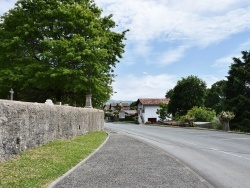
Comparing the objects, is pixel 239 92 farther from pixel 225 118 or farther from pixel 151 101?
pixel 151 101

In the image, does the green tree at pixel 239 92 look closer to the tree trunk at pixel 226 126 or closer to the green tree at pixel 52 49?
the tree trunk at pixel 226 126

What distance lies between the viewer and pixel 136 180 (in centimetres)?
826

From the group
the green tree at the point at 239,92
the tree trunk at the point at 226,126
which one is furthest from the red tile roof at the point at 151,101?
the tree trunk at the point at 226,126

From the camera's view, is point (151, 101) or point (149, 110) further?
point (151, 101)

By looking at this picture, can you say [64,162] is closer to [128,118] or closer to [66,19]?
[66,19]

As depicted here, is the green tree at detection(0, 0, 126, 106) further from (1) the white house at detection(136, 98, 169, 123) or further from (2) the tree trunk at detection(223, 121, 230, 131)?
(1) the white house at detection(136, 98, 169, 123)

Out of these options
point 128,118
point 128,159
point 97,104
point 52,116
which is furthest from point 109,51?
point 128,118

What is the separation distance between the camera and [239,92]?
40.2 metres

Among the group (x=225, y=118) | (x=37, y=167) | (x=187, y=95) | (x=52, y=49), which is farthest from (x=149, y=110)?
(x=37, y=167)

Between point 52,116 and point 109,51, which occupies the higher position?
point 109,51

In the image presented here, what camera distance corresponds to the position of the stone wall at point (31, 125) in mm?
9891

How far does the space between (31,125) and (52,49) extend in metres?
19.0

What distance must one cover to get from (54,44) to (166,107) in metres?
52.7

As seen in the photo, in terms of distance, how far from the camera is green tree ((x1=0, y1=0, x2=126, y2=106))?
2980cm
